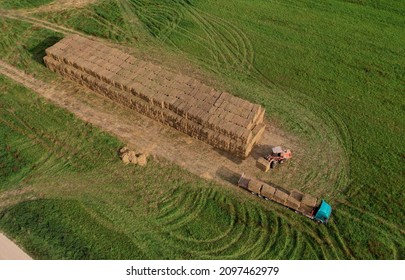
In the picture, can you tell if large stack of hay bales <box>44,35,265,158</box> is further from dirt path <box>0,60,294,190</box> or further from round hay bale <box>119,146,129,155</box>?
round hay bale <box>119,146,129,155</box>

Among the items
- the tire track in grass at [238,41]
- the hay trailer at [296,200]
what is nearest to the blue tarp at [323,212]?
the hay trailer at [296,200]

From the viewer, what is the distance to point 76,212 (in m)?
19.5

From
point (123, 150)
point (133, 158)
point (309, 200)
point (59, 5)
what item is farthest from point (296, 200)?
point (59, 5)

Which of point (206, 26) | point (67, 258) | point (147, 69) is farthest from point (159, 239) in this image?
point (206, 26)

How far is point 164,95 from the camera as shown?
23547mm

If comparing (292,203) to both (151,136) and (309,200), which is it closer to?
(309,200)

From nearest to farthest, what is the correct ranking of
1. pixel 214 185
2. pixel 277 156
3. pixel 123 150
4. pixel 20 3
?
pixel 214 185
pixel 277 156
pixel 123 150
pixel 20 3

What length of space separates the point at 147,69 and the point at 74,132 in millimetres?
6882

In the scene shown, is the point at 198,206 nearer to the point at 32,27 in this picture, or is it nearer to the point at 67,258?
the point at 67,258

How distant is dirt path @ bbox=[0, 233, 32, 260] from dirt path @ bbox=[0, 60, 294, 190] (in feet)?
28.9

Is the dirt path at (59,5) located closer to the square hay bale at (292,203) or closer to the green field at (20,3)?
the green field at (20,3)

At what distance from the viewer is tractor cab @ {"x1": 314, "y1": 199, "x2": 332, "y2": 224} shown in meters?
18.9

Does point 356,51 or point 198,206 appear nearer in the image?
point 198,206

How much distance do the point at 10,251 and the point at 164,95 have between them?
12796 millimetres
